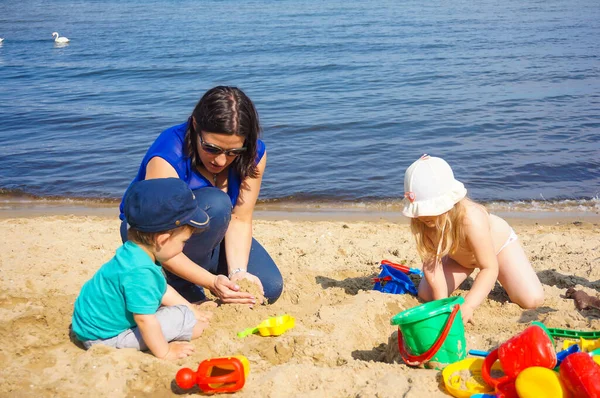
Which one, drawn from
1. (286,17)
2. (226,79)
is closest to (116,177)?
(226,79)

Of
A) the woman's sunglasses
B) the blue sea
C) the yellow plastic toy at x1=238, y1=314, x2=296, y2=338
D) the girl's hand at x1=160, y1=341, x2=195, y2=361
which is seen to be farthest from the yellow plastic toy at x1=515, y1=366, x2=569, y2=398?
the blue sea

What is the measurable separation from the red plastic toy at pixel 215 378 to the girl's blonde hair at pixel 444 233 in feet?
4.67

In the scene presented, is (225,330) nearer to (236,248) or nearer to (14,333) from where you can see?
(236,248)

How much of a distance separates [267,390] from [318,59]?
13.2 m

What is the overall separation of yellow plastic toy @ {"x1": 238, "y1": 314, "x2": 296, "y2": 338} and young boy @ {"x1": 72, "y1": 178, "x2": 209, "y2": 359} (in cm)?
38

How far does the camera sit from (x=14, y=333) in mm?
3367

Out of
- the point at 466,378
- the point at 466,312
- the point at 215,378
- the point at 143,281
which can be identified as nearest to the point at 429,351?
the point at 466,378

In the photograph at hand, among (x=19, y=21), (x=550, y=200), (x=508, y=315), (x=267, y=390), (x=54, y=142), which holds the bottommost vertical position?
(x=19, y=21)

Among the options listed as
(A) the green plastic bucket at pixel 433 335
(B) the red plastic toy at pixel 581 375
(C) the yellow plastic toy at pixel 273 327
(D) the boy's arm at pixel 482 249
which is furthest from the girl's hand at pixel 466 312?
(B) the red plastic toy at pixel 581 375

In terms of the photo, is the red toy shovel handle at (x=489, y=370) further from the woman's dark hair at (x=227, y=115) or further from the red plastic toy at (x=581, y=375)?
the woman's dark hair at (x=227, y=115)

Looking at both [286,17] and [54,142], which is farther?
[286,17]

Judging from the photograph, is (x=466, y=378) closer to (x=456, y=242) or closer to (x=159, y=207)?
(x=456, y=242)

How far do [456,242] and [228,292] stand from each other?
1.32 m

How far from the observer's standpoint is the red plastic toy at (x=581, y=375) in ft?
7.17
